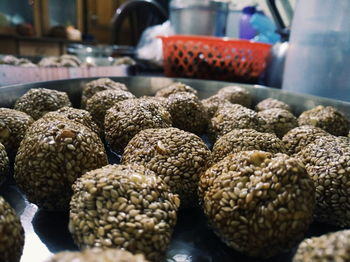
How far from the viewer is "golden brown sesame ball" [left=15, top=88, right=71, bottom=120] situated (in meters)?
1.21

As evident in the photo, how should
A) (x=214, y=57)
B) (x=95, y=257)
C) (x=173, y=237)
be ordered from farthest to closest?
(x=214, y=57), (x=173, y=237), (x=95, y=257)

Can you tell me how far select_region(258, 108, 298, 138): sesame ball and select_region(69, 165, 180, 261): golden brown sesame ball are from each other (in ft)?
2.23

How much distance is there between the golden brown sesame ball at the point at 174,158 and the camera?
2.72ft

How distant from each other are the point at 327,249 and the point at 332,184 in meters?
0.33

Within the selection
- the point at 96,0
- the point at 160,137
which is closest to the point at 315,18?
the point at 160,137

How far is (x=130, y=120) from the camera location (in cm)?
108

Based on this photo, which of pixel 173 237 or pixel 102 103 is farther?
pixel 102 103

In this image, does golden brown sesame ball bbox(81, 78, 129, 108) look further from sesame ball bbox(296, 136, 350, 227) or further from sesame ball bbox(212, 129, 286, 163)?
sesame ball bbox(296, 136, 350, 227)

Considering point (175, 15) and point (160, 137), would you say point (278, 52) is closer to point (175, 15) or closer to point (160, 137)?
point (175, 15)

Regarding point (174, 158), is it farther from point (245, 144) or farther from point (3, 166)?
point (3, 166)

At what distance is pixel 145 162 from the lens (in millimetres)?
847

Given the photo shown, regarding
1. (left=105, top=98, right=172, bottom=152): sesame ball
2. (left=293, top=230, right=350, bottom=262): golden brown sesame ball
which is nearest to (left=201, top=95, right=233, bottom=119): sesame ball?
(left=105, top=98, right=172, bottom=152): sesame ball

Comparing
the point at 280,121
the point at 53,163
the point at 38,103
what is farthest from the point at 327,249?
the point at 38,103

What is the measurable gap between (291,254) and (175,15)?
2403mm
